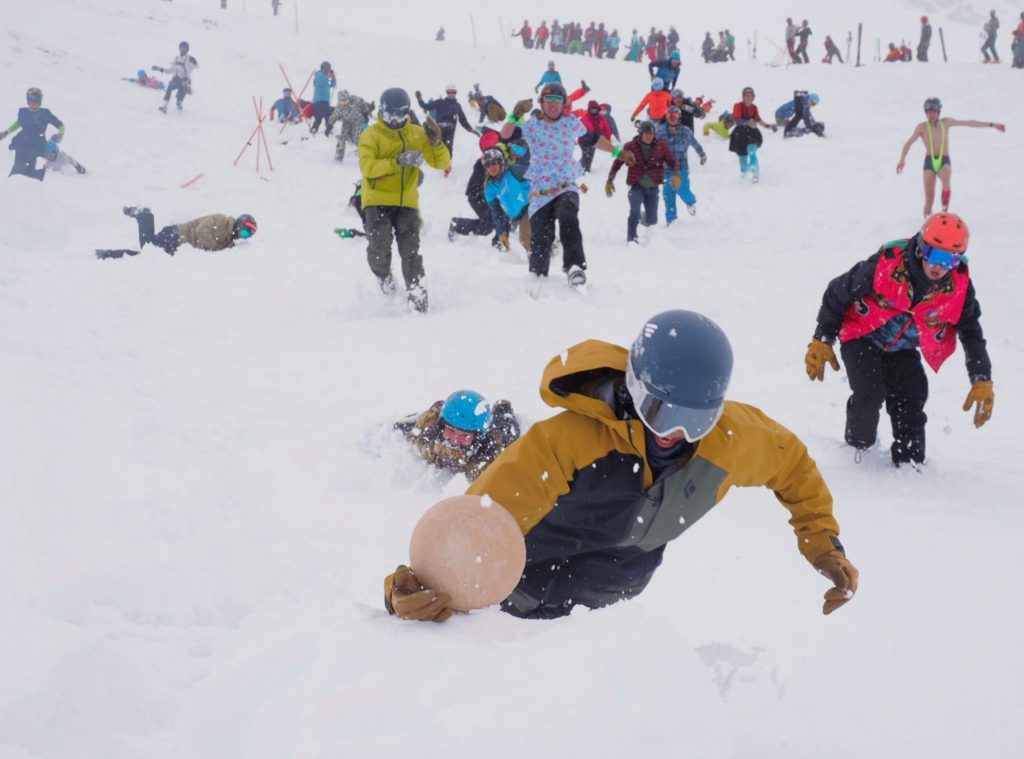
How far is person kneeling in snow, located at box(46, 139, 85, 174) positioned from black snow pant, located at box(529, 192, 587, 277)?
32.0 feet

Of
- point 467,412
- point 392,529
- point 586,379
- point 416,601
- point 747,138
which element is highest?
point 747,138

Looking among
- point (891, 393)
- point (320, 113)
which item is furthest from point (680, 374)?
point (320, 113)

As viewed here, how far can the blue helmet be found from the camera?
4.60m

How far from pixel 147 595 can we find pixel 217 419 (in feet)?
7.12

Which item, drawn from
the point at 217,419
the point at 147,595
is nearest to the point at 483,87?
the point at 217,419

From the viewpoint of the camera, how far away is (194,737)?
1809mm

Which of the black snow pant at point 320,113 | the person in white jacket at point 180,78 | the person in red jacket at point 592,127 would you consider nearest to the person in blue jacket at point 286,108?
the black snow pant at point 320,113

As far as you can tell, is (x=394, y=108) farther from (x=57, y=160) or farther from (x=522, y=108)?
(x=57, y=160)

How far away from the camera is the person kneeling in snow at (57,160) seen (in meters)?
13.8

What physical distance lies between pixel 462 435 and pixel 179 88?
17.4 m

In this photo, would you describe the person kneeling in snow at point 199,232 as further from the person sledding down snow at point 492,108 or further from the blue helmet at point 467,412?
the blue helmet at point 467,412

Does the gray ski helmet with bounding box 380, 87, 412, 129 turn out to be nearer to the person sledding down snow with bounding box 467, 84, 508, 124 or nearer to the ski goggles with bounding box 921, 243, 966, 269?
the ski goggles with bounding box 921, 243, 966, 269

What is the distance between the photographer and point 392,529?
4.07 m

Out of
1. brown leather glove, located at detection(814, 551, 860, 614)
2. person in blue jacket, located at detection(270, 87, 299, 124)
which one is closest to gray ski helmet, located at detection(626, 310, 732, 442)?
brown leather glove, located at detection(814, 551, 860, 614)
